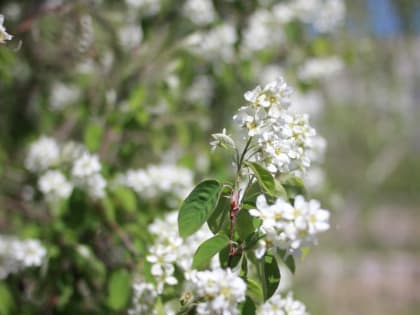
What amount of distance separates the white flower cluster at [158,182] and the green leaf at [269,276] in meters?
0.89

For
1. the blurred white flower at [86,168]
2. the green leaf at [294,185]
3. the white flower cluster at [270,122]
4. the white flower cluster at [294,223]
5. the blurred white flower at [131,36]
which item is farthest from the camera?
the blurred white flower at [131,36]

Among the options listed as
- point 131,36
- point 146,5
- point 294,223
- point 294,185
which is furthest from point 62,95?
point 294,223

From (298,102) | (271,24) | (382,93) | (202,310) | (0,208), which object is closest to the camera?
(202,310)

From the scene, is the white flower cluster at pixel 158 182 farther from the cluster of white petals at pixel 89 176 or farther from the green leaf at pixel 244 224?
the green leaf at pixel 244 224

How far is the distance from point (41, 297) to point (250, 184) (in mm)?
953

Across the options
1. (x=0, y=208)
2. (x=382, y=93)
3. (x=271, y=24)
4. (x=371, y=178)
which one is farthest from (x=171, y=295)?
(x=371, y=178)

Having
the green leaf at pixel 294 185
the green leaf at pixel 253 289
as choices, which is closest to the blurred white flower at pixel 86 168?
the green leaf at pixel 294 185

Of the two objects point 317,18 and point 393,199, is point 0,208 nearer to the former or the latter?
→ point 317,18

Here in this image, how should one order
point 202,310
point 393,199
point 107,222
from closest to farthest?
1. point 202,310
2. point 107,222
3. point 393,199

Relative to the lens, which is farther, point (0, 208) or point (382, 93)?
point (382, 93)

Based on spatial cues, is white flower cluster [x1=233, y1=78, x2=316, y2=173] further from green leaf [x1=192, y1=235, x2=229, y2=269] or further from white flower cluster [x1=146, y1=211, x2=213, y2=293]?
white flower cluster [x1=146, y1=211, x2=213, y2=293]

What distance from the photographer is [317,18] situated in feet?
8.43

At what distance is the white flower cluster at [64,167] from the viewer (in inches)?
58.9

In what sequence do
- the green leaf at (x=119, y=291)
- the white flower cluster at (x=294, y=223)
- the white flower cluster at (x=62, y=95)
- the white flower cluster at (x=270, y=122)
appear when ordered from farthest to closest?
the white flower cluster at (x=62, y=95) < the green leaf at (x=119, y=291) < the white flower cluster at (x=270, y=122) < the white flower cluster at (x=294, y=223)
